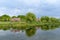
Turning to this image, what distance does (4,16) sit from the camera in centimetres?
9856

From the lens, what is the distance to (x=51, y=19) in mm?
82375

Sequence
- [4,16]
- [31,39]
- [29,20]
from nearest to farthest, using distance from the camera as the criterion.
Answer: [31,39] < [29,20] < [4,16]

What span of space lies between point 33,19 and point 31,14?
2.42 metres

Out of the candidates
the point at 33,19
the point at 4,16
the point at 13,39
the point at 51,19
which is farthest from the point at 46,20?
the point at 13,39

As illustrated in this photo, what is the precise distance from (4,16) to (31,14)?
1184 inches

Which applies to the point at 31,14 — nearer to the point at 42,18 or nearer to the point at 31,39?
the point at 42,18

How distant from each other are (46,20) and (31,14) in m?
11.4

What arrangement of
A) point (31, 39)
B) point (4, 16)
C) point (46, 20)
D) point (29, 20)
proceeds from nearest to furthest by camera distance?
point (31, 39)
point (29, 20)
point (46, 20)
point (4, 16)

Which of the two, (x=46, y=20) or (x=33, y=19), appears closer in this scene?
(x=33, y=19)

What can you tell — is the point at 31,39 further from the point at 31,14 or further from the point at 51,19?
the point at 51,19

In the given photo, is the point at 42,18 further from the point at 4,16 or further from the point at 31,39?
the point at 31,39

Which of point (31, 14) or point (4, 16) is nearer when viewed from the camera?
point (31, 14)

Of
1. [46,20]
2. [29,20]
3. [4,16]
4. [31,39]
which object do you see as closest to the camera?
[31,39]

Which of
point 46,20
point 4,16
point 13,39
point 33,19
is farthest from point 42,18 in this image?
point 13,39
